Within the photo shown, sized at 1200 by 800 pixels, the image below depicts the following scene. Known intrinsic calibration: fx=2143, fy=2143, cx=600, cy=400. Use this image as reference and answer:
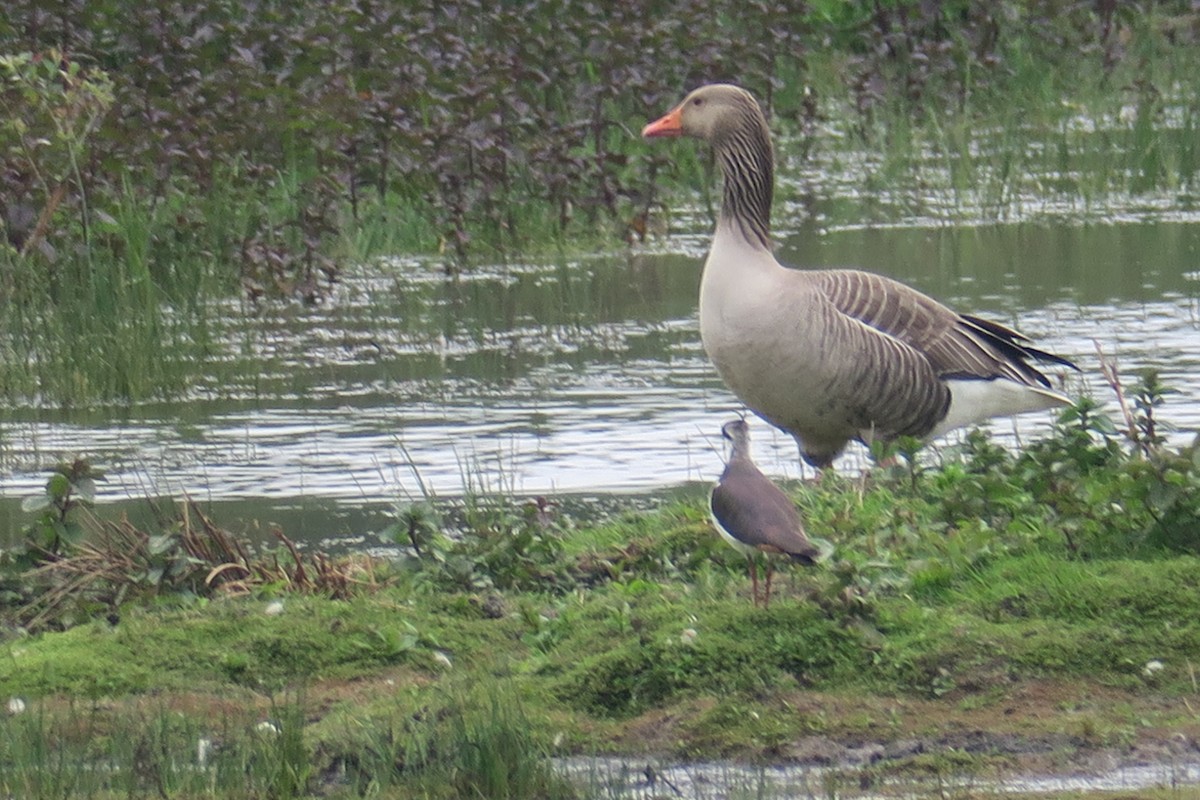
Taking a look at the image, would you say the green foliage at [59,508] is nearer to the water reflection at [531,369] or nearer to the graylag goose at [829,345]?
the water reflection at [531,369]

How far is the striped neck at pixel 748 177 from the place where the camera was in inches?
295

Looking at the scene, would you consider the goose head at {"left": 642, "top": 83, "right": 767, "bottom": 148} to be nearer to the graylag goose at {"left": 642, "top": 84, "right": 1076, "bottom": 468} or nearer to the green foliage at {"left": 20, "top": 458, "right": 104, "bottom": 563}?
the graylag goose at {"left": 642, "top": 84, "right": 1076, "bottom": 468}

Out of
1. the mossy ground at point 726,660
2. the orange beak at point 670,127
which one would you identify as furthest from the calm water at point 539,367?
the mossy ground at point 726,660

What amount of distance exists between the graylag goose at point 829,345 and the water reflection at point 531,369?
0.56 metres

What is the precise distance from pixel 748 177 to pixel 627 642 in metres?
3.04

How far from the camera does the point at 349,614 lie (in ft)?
18.2

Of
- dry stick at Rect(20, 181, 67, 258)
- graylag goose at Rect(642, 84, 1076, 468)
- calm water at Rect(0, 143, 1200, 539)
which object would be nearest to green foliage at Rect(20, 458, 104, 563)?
calm water at Rect(0, 143, 1200, 539)

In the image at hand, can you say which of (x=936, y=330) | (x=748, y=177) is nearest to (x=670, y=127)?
(x=748, y=177)

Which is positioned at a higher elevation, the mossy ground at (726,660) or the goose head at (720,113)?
the goose head at (720,113)

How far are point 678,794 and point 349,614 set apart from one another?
5.37ft

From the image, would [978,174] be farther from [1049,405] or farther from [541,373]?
[1049,405]

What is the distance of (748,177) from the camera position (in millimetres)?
7723

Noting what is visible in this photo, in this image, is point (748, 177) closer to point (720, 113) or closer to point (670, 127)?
point (720, 113)

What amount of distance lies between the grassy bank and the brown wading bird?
0.15 meters
